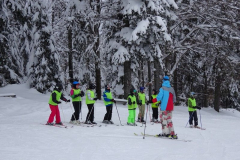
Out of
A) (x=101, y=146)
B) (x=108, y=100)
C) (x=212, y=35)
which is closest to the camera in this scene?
(x=101, y=146)

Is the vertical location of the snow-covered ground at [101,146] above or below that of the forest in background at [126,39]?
below

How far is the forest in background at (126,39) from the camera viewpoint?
16172mm

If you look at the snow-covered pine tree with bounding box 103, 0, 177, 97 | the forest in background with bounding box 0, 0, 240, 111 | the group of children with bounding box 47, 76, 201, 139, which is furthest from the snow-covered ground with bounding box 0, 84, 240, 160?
the forest in background with bounding box 0, 0, 240, 111

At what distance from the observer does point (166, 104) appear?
28.1 feet

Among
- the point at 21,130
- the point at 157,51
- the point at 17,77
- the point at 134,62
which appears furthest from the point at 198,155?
the point at 17,77

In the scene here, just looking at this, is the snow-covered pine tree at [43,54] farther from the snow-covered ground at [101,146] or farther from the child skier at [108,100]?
the snow-covered ground at [101,146]

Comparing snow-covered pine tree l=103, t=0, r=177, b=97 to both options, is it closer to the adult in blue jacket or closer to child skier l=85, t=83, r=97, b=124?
child skier l=85, t=83, r=97, b=124

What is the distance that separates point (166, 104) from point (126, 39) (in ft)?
26.6

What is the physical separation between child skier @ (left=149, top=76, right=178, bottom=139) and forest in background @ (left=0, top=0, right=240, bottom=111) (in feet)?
22.8

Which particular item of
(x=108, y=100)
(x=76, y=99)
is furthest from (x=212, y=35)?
(x=76, y=99)

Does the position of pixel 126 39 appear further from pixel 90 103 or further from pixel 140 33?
pixel 90 103

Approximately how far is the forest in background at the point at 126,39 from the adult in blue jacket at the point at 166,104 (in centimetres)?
696

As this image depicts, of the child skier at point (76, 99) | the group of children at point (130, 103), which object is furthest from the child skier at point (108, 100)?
the child skier at point (76, 99)

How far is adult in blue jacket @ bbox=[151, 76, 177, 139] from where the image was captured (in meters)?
8.60
